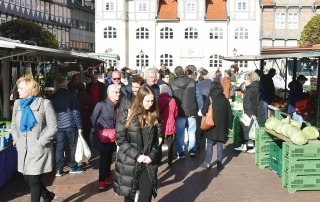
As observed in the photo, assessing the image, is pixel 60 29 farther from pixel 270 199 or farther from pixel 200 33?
pixel 270 199

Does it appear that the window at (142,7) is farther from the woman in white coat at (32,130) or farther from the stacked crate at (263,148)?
the woman in white coat at (32,130)

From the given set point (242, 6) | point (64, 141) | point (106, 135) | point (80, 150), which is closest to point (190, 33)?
point (242, 6)

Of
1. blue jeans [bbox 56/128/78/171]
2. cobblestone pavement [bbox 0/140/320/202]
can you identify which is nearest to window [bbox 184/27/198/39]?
cobblestone pavement [bbox 0/140/320/202]

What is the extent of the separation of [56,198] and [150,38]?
137 feet

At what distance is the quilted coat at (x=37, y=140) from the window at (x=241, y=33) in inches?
1712

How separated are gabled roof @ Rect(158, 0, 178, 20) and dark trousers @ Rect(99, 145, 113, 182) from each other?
4167 cm

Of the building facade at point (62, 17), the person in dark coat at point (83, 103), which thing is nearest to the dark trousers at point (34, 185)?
the person in dark coat at point (83, 103)

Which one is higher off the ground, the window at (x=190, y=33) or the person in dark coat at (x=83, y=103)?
the window at (x=190, y=33)

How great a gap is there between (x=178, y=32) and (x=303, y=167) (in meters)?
41.6

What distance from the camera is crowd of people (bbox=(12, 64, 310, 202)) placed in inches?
190

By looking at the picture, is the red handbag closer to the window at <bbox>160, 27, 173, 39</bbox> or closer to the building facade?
the building facade

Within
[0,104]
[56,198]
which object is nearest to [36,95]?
[56,198]

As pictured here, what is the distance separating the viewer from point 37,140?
5438 mm

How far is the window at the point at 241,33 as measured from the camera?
47406 mm
